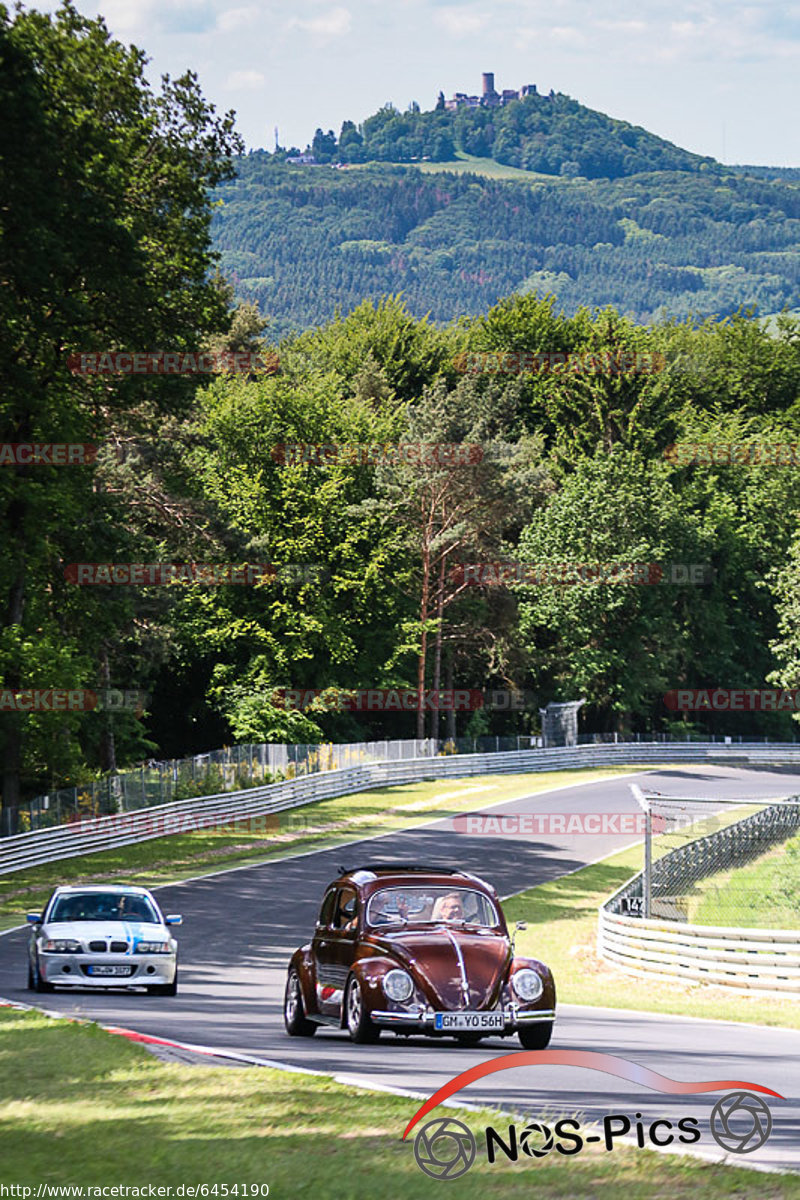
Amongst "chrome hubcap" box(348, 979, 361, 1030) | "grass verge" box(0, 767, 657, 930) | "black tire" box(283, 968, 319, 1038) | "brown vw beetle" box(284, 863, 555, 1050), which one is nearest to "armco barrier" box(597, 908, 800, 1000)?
"brown vw beetle" box(284, 863, 555, 1050)

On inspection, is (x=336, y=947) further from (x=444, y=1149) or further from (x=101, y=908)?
(x=101, y=908)

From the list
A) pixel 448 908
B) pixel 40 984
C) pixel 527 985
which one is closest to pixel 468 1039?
pixel 527 985

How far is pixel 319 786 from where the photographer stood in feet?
177

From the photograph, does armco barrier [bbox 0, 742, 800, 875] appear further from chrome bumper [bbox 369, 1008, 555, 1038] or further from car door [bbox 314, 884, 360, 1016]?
chrome bumper [bbox 369, 1008, 555, 1038]

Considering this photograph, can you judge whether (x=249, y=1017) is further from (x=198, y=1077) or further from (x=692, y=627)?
(x=692, y=627)

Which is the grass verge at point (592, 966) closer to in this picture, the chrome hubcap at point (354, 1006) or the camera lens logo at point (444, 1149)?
the chrome hubcap at point (354, 1006)

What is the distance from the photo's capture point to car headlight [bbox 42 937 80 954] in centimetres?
1862

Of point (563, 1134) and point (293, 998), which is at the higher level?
point (563, 1134)

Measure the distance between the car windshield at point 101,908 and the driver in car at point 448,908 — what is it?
6.85m

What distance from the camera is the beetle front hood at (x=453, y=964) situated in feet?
41.6

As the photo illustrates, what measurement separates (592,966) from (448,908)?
1275 cm

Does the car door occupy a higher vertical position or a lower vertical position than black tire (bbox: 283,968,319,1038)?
higher

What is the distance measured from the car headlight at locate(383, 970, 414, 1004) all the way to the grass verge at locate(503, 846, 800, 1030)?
7.48 meters

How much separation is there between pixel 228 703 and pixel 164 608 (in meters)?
15.0
